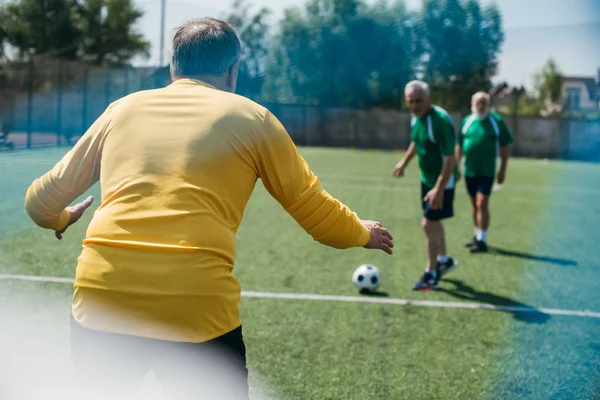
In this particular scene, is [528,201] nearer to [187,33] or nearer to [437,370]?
[437,370]

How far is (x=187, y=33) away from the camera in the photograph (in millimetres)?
2125

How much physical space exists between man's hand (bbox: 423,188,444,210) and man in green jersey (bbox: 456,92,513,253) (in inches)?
104

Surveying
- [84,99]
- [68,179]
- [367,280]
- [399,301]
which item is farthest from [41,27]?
[68,179]

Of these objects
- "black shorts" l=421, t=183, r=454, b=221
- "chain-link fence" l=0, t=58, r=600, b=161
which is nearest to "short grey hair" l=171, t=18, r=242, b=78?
"black shorts" l=421, t=183, r=454, b=221

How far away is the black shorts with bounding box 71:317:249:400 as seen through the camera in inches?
78.7

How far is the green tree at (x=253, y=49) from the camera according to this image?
6059 millimetres

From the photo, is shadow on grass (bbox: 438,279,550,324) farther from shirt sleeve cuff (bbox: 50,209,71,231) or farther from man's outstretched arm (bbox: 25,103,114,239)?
man's outstretched arm (bbox: 25,103,114,239)

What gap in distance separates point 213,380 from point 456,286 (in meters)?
5.06

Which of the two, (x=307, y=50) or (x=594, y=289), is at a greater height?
(x=307, y=50)

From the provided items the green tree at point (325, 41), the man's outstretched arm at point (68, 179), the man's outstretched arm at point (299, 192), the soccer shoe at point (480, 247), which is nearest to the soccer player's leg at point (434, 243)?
the green tree at point (325, 41)

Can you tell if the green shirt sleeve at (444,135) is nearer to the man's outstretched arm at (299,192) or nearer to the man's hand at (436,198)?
the man's hand at (436,198)

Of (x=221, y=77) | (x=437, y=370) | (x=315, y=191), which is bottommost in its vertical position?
(x=437, y=370)

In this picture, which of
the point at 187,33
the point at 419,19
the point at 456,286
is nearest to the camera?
the point at 187,33

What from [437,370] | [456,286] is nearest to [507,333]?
[437,370]
